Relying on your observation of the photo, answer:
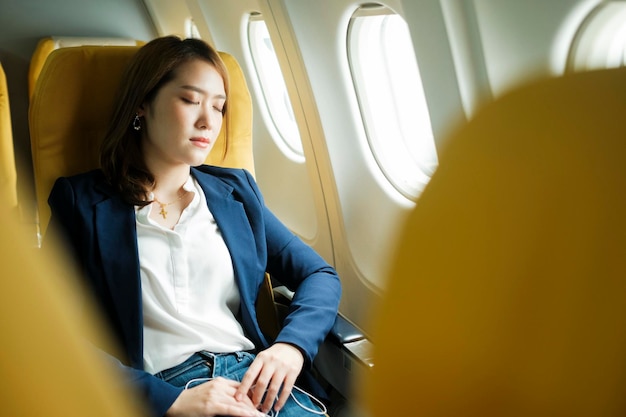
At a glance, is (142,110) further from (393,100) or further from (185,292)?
(393,100)

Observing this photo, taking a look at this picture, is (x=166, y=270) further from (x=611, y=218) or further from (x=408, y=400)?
(x=611, y=218)

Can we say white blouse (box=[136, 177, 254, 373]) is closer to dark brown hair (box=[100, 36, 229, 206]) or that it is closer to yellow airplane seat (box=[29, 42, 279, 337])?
dark brown hair (box=[100, 36, 229, 206])

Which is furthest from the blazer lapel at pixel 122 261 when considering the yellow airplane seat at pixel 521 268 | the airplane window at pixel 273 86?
the airplane window at pixel 273 86

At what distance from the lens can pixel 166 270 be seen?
1.61 meters

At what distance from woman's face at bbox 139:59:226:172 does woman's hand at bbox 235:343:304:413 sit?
55 cm

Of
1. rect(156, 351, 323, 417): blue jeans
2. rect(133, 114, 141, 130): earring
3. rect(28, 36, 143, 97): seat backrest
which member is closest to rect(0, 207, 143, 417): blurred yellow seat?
rect(156, 351, 323, 417): blue jeans

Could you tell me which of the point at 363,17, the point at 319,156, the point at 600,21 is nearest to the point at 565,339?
the point at 600,21

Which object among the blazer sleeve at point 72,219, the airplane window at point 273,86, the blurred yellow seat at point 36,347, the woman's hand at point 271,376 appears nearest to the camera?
the blurred yellow seat at point 36,347

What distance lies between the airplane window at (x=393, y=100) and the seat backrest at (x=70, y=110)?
902 millimetres

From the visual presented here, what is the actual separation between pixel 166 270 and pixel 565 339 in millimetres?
1147

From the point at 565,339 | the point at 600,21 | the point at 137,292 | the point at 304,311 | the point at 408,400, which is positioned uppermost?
the point at 600,21

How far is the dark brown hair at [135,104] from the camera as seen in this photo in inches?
66.9

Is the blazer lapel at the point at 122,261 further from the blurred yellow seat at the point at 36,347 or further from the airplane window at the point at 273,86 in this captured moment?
the airplane window at the point at 273,86

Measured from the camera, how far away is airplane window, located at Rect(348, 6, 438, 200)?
2.37 meters
